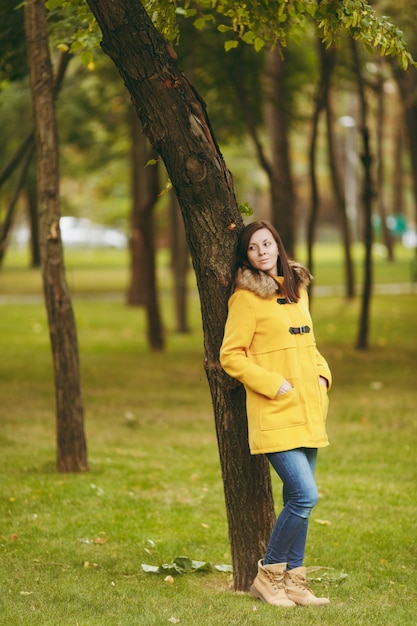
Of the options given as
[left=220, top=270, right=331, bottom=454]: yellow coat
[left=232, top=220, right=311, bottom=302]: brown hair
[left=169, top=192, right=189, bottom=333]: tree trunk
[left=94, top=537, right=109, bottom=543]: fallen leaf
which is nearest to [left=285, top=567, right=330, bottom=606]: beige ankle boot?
[left=220, top=270, right=331, bottom=454]: yellow coat

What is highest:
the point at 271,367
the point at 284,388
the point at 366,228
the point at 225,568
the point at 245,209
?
the point at 366,228

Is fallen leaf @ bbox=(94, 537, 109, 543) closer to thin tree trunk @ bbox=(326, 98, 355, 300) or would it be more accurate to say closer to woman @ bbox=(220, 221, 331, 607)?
woman @ bbox=(220, 221, 331, 607)

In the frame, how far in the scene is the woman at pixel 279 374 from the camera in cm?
560

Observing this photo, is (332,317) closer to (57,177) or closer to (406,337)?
(406,337)

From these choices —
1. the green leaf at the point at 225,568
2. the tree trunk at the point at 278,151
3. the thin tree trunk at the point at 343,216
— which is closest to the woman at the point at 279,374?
the green leaf at the point at 225,568

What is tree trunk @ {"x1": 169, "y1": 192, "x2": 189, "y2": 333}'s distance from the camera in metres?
21.4

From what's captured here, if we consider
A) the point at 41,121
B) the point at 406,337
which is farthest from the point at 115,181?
the point at 41,121

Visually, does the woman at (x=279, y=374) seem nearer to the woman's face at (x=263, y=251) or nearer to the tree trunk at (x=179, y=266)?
the woman's face at (x=263, y=251)

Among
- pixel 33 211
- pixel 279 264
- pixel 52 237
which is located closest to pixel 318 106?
pixel 52 237

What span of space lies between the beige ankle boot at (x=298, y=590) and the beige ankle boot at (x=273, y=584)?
4 cm

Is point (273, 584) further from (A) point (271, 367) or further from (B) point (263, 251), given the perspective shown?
(B) point (263, 251)

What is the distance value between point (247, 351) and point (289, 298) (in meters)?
0.36

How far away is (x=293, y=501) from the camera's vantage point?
5641 mm

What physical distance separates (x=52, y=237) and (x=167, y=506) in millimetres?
2447
